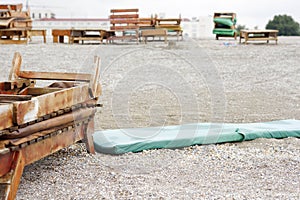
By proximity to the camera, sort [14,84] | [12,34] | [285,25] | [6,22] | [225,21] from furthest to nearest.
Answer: [285,25]
[225,21]
[12,34]
[6,22]
[14,84]

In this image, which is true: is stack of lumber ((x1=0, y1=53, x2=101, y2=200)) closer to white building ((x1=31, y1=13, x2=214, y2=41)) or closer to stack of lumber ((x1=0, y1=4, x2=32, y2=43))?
stack of lumber ((x1=0, y1=4, x2=32, y2=43))

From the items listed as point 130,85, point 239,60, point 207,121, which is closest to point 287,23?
point 239,60

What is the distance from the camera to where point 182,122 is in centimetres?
603

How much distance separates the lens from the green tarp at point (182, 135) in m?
4.73

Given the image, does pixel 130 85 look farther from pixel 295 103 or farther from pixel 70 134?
pixel 70 134

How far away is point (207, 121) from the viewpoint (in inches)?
242

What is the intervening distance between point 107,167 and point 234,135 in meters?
1.50

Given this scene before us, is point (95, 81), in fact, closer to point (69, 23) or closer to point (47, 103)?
point (47, 103)

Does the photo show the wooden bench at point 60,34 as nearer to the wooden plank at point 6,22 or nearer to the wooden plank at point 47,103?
the wooden plank at point 6,22

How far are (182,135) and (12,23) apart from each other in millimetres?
13371

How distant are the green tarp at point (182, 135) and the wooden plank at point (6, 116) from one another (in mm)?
1531

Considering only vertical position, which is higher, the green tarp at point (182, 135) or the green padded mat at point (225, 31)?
the green padded mat at point (225, 31)

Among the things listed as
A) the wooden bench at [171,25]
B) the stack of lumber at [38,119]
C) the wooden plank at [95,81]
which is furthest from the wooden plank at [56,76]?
the wooden bench at [171,25]

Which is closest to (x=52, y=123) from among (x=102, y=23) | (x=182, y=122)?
(x=182, y=122)
